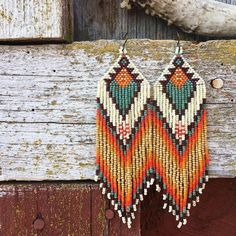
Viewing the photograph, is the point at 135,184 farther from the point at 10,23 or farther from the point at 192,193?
the point at 10,23

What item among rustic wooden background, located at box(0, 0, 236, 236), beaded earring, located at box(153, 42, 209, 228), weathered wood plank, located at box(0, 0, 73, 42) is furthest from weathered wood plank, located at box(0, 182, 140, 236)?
weathered wood plank, located at box(0, 0, 73, 42)

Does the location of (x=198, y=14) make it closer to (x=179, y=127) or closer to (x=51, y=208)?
(x=179, y=127)

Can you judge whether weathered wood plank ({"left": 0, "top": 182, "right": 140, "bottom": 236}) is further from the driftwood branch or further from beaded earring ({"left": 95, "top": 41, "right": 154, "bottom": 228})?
the driftwood branch

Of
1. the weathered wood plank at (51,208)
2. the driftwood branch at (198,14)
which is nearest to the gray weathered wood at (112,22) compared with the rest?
the driftwood branch at (198,14)

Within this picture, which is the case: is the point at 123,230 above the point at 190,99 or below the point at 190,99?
below

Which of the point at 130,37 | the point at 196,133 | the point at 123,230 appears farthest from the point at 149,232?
the point at 130,37

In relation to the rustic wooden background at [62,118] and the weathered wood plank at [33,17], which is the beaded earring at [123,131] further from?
the weathered wood plank at [33,17]

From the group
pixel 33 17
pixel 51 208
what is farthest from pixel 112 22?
pixel 51 208
